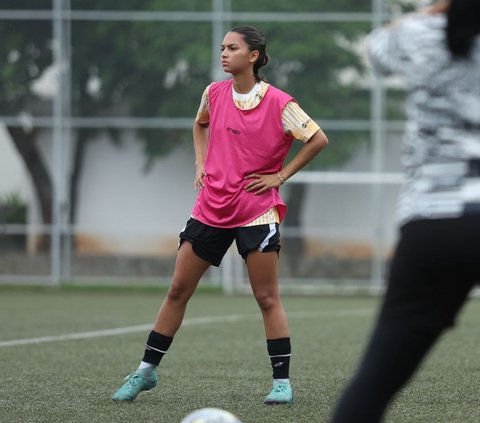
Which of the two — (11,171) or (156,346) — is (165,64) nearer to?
(11,171)

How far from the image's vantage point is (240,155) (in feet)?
20.4

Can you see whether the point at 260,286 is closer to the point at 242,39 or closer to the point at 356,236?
the point at 242,39

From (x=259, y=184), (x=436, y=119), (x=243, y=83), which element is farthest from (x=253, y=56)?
(x=436, y=119)

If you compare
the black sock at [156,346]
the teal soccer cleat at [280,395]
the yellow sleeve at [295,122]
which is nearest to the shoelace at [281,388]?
the teal soccer cleat at [280,395]

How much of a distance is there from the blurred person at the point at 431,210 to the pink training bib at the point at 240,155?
2.59 meters

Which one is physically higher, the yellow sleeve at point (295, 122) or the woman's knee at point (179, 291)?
the yellow sleeve at point (295, 122)

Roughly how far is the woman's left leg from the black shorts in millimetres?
46

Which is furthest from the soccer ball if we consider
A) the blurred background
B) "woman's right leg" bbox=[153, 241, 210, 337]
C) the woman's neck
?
the blurred background

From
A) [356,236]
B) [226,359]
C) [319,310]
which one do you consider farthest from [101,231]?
[226,359]

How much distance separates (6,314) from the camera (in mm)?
13320

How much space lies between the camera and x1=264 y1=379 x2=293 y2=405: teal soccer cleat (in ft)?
20.4

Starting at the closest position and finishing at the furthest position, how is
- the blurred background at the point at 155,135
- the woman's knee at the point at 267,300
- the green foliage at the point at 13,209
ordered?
the woman's knee at the point at 267,300 → the blurred background at the point at 155,135 → the green foliage at the point at 13,209

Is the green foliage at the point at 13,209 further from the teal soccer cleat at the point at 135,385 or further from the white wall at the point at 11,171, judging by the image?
the teal soccer cleat at the point at 135,385

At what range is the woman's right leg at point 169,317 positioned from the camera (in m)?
6.27
